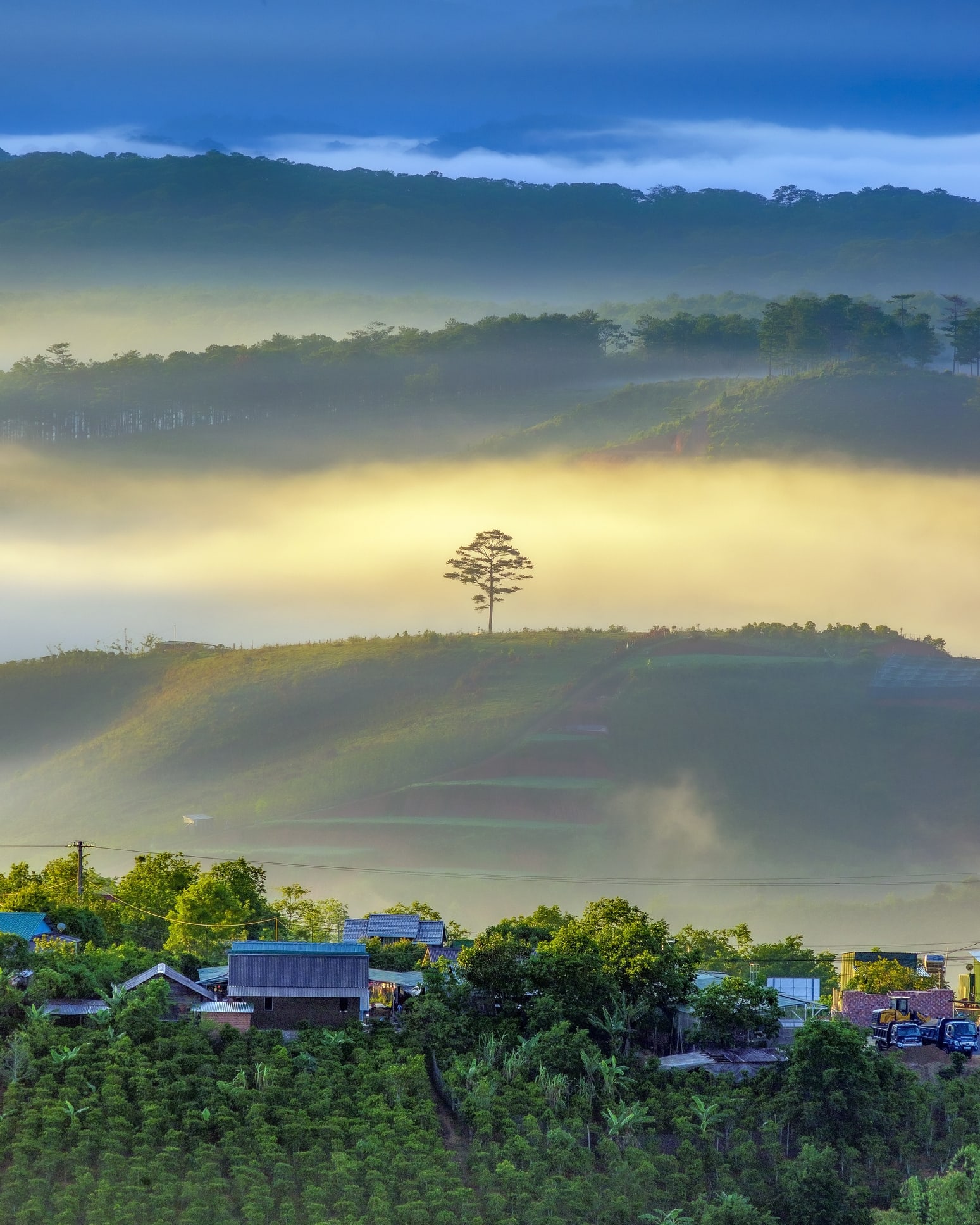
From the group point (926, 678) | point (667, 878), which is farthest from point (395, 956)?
point (926, 678)

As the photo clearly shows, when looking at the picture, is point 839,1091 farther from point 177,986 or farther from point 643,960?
point 177,986

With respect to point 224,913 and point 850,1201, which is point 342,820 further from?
point 850,1201

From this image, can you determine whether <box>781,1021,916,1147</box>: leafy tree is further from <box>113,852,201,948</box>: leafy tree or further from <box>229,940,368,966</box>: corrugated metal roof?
<box>113,852,201,948</box>: leafy tree

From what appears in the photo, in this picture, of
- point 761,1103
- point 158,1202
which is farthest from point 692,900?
point 158,1202

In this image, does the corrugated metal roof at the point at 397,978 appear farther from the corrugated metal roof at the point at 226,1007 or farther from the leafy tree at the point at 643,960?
the corrugated metal roof at the point at 226,1007

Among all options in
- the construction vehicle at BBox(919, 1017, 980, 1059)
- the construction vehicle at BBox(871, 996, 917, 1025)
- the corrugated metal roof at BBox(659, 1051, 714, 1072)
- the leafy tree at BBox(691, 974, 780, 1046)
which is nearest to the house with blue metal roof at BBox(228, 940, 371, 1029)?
the corrugated metal roof at BBox(659, 1051, 714, 1072)

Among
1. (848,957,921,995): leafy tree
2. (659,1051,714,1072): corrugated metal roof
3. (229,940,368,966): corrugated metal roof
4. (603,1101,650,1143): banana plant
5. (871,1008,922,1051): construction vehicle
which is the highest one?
(229,940,368,966): corrugated metal roof
